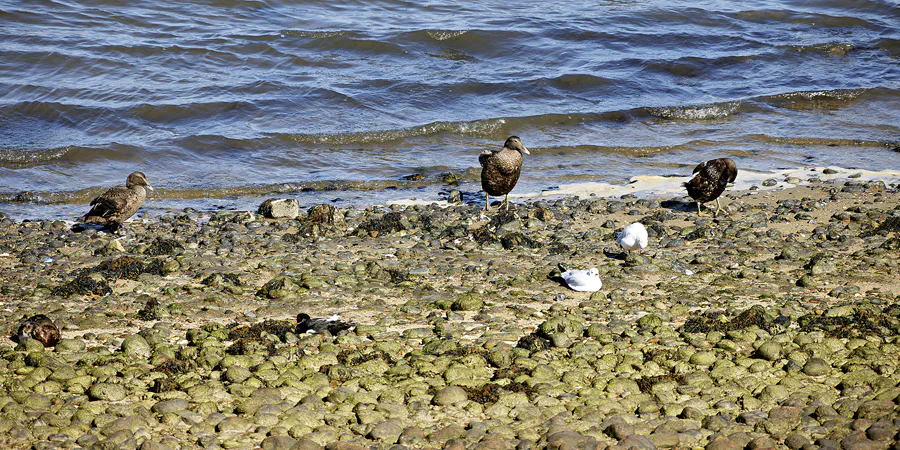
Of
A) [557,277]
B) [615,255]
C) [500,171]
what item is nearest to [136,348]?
[557,277]

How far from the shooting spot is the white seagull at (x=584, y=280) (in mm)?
7293

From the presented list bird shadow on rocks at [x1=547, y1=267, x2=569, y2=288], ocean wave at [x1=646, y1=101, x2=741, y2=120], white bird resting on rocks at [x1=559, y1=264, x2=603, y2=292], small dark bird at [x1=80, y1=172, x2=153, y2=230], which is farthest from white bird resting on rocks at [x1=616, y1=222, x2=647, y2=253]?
ocean wave at [x1=646, y1=101, x2=741, y2=120]

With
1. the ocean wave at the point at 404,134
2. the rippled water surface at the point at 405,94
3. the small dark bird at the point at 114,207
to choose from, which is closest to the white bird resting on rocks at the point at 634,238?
the rippled water surface at the point at 405,94

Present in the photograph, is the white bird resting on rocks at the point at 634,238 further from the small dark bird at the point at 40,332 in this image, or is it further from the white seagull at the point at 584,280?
the small dark bird at the point at 40,332

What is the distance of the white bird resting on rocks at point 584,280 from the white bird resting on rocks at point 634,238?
1.22 meters

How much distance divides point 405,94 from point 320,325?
10.8 metres

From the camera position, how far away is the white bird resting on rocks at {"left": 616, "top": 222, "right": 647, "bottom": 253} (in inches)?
336

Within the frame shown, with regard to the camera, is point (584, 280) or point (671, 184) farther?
point (671, 184)

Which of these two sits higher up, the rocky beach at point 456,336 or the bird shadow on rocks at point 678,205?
the rocky beach at point 456,336

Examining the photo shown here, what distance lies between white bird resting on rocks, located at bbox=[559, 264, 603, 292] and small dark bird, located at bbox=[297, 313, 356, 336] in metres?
2.00

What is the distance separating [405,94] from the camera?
16.6 metres

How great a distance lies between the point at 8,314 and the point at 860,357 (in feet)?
20.7

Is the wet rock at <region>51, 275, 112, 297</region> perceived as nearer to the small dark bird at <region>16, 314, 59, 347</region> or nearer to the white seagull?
the small dark bird at <region>16, 314, 59, 347</region>

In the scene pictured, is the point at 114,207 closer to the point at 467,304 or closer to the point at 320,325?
the point at 320,325
